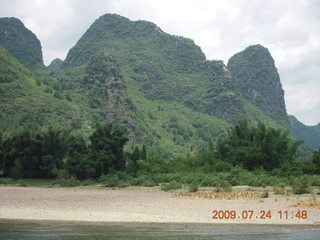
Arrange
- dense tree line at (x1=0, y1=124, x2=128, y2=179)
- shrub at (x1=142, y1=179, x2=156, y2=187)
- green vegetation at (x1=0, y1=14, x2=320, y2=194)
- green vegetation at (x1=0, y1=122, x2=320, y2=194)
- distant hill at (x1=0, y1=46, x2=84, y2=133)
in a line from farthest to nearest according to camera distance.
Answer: distant hill at (x1=0, y1=46, x2=84, y2=133)
dense tree line at (x1=0, y1=124, x2=128, y2=179)
green vegetation at (x1=0, y1=122, x2=320, y2=194)
green vegetation at (x1=0, y1=14, x2=320, y2=194)
shrub at (x1=142, y1=179, x2=156, y2=187)

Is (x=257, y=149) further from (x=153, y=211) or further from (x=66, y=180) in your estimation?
(x=153, y=211)

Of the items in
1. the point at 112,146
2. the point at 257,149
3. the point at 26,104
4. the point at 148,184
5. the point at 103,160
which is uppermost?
the point at 26,104

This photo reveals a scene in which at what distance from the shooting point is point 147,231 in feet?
55.5

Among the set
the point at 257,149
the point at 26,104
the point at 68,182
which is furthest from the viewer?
the point at 26,104

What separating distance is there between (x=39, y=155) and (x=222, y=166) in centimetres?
2963

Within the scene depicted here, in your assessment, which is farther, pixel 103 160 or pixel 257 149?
pixel 257 149

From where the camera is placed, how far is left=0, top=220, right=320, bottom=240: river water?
1540 centimetres

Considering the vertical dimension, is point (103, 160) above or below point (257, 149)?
below

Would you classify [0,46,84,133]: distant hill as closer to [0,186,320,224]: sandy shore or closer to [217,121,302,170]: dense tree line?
[217,121,302,170]: dense tree line

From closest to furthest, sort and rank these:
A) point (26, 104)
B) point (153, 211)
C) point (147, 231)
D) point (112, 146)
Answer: point (147, 231), point (153, 211), point (112, 146), point (26, 104)

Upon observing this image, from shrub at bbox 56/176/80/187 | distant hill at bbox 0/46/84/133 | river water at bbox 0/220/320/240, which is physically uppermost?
distant hill at bbox 0/46/84/133

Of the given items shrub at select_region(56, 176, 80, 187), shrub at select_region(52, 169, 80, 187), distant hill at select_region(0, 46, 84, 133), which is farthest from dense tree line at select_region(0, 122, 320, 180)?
distant hill at select_region(0, 46, 84, 133)

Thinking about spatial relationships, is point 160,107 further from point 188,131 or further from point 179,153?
point 179,153

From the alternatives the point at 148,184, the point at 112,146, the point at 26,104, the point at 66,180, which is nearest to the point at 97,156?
the point at 112,146
